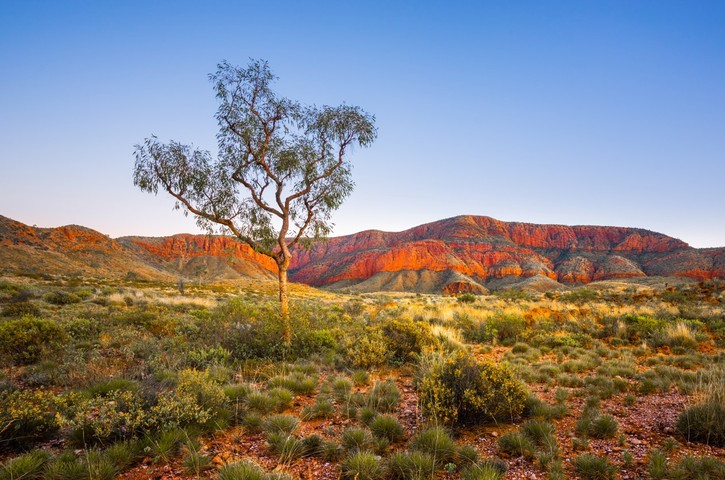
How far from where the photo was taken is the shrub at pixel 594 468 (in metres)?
3.58

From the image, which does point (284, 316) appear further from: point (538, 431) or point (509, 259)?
point (509, 259)

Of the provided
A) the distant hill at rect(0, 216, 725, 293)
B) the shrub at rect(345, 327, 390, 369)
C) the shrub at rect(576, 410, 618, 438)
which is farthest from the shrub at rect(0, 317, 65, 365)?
the distant hill at rect(0, 216, 725, 293)

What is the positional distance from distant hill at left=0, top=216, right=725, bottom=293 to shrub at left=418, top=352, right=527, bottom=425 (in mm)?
66006

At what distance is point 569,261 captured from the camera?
117 meters

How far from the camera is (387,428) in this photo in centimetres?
475

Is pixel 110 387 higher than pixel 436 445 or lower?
lower

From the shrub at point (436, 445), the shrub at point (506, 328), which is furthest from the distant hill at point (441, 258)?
the shrub at point (436, 445)

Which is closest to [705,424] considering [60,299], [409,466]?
[409,466]

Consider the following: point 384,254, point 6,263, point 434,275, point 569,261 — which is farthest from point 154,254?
point 569,261

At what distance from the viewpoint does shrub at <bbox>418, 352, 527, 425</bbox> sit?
506 centimetres

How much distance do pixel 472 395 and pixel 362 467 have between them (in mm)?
2316

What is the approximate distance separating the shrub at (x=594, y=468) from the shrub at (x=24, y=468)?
5935 millimetres

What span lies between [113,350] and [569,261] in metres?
135

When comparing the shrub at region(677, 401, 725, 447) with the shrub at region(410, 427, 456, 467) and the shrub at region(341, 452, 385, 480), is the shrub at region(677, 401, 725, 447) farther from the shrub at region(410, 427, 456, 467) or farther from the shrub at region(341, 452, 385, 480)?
the shrub at region(341, 452, 385, 480)
